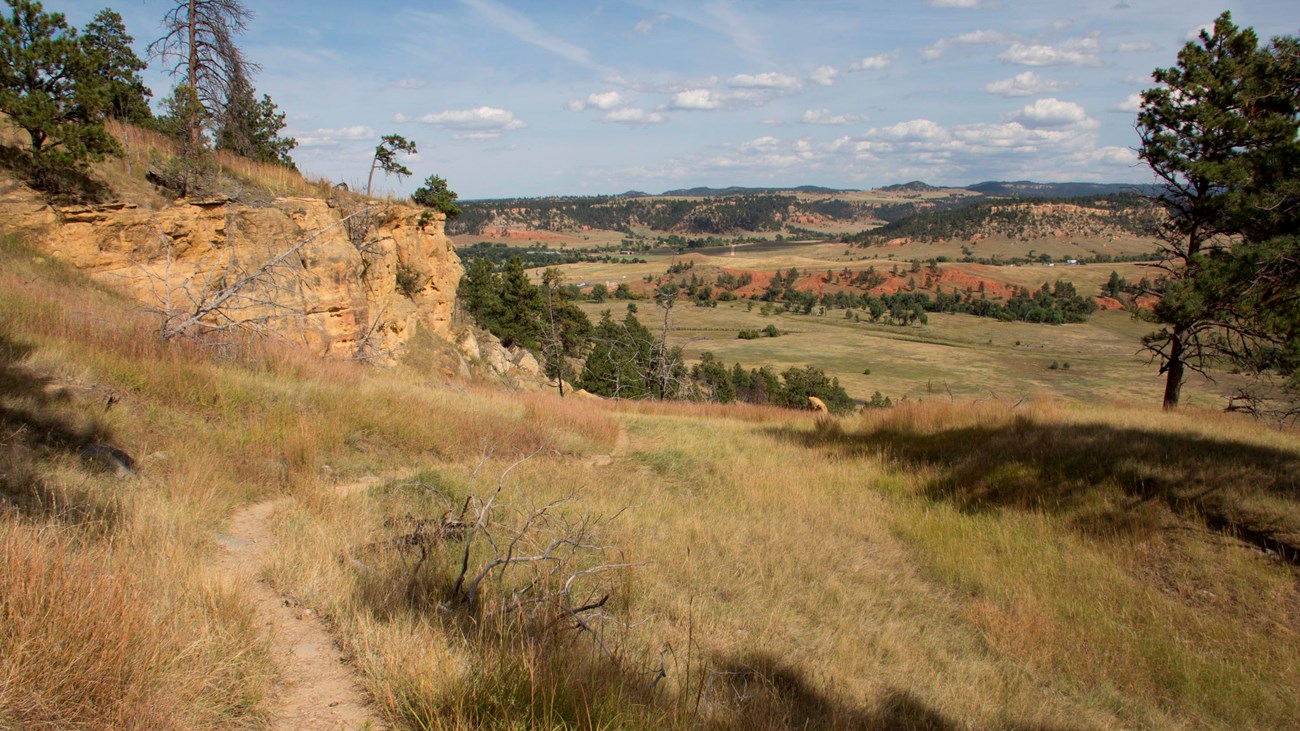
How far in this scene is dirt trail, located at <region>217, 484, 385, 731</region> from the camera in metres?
2.77

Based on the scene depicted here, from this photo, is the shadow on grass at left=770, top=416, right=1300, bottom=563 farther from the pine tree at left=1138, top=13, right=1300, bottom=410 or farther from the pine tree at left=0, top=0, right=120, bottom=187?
the pine tree at left=0, top=0, right=120, bottom=187

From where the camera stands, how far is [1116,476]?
321 inches

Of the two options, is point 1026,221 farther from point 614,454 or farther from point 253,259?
point 253,259

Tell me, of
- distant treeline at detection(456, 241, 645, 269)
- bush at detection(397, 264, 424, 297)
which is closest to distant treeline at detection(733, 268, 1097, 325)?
distant treeline at detection(456, 241, 645, 269)

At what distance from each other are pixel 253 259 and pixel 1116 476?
14992mm

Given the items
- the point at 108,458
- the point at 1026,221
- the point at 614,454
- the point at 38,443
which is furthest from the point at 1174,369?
the point at 1026,221

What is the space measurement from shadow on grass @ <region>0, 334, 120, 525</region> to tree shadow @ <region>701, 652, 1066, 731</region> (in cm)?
365

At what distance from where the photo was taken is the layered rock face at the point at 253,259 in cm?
1074

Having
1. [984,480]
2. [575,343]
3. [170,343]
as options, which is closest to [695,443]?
[984,480]

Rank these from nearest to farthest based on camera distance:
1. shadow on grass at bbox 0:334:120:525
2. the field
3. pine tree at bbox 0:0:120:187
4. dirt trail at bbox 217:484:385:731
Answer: dirt trail at bbox 217:484:385:731
shadow on grass at bbox 0:334:120:525
pine tree at bbox 0:0:120:187
the field

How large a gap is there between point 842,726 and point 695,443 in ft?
27.2

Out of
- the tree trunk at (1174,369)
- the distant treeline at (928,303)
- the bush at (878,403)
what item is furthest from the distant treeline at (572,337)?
the distant treeline at (928,303)

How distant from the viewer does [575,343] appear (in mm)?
48469

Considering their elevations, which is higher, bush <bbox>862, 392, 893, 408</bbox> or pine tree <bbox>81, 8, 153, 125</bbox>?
pine tree <bbox>81, 8, 153, 125</bbox>
